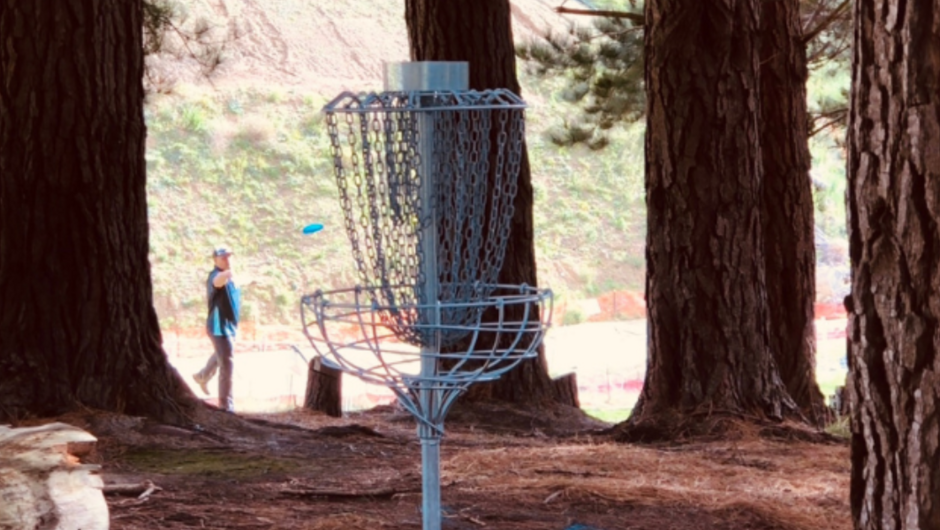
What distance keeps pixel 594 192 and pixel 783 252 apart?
2824 cm

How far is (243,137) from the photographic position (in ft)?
111

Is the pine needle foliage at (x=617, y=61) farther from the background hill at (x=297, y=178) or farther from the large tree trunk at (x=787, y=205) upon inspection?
the background hill at (x=297, y=178)

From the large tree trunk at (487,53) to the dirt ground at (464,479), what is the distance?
107cm

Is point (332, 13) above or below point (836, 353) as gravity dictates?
above

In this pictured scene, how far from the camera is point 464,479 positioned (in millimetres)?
4887

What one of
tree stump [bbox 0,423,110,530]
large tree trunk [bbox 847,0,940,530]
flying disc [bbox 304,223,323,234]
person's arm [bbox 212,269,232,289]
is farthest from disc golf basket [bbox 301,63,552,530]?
person's arm [bbox 212,269,232,289]

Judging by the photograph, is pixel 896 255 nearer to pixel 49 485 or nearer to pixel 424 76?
pixel 424 76

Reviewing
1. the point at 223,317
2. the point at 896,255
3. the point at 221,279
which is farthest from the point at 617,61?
the point at 896,255

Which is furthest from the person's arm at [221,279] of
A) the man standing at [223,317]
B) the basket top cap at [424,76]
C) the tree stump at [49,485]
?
the basket top cap at [424,76]

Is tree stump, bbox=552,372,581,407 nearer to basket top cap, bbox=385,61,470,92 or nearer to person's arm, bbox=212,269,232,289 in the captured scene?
person's arm, bbox=212,269,232,289

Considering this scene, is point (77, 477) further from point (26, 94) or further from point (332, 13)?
point (332, 13)

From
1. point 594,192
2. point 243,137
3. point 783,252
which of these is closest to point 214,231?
point 243,137

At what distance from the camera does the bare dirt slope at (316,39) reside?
36375 mm

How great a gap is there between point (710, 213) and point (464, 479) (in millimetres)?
1958
